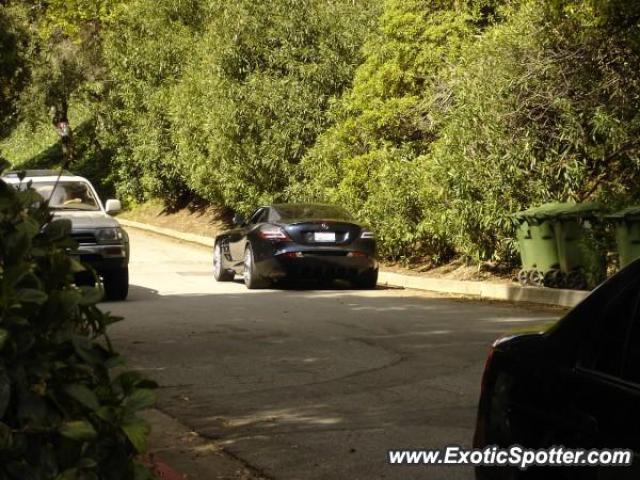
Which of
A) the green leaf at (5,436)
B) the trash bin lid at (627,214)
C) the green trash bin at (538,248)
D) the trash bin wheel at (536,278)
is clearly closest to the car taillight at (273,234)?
the green trash bin at (538,248)

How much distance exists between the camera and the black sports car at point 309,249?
1930cm

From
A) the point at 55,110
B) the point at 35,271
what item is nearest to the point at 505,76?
the point at 35,271

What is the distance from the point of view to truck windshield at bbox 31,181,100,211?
1812 cm

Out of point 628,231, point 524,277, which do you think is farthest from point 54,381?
point 524,277

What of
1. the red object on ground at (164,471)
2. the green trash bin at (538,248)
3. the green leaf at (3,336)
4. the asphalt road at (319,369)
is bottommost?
the asphalt road at (319,369)

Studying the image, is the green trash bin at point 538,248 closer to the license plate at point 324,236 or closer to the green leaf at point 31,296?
the license plate at point 324,236

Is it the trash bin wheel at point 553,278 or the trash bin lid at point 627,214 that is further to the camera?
the trash bin wheel at point 553,278

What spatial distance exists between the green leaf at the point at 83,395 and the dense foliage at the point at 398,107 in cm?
1280

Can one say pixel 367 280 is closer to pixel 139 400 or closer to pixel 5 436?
pixel 139 400

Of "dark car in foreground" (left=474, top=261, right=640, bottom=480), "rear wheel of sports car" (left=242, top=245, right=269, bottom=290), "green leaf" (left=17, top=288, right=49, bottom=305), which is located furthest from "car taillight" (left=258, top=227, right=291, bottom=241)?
"green leaf" (left=17, top=288, right=49, bottom=305)

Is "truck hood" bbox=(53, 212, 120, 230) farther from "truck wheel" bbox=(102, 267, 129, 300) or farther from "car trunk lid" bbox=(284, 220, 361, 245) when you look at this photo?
"car trunk lid" bbox=(284, 220, 361, 245)

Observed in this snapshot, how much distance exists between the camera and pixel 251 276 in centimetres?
1978

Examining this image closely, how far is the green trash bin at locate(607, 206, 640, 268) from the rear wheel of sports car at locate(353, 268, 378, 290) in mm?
4796

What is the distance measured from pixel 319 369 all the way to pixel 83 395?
273 inches
